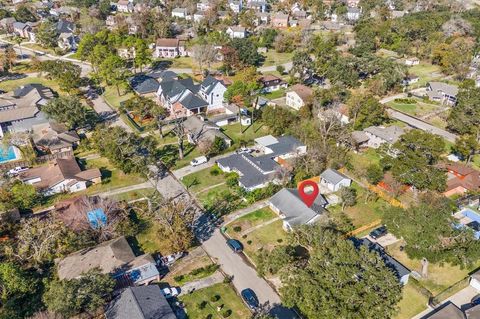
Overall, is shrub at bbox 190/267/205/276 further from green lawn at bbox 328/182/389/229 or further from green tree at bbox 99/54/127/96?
green tree at bbox 99/54/127/96

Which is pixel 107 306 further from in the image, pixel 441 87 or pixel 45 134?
pixel 441 87

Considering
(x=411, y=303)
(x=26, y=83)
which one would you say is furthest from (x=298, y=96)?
(x=26, y=83)

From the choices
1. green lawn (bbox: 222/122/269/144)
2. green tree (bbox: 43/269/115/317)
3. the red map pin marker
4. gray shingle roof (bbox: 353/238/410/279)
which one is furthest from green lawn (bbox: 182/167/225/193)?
gray shingle roof (bbox: 353/238/410/279)

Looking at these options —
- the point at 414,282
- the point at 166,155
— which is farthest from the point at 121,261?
the point at 414,282

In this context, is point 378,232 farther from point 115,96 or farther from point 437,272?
point 115,96

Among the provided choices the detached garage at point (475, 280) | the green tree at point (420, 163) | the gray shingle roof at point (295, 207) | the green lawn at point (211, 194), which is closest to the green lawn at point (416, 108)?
the green tree at point (420, 163)
